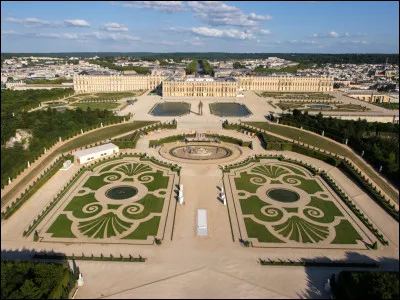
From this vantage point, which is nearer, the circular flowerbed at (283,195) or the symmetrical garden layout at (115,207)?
the symmetrical garden layout at (115,207)

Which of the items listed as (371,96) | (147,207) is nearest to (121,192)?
(147,207)

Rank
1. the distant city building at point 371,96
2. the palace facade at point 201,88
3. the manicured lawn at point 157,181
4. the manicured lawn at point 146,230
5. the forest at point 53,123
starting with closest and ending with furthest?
1. the manicured lawn at point 146,230
2. the manicured lawn at point 157,181
3. the forest at point 53,123
4. the distant city building at point 371,96
5. the palace facade at point 201,88

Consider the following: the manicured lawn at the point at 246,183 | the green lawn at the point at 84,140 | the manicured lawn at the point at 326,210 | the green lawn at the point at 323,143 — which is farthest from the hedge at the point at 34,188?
the green lawn at the point at 323,143

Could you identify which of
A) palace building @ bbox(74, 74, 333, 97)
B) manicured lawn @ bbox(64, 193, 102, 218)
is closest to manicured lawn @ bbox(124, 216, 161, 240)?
manicured lawn @ bbox(64, 193, 102, 218)

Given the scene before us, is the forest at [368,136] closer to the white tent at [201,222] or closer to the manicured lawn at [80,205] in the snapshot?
the white tent at [201,222]

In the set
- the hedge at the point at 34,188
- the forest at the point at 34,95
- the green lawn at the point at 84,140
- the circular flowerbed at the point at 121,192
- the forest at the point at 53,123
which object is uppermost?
the forest at the point at 34,95

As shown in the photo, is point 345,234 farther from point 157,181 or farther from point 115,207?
point 115,207
